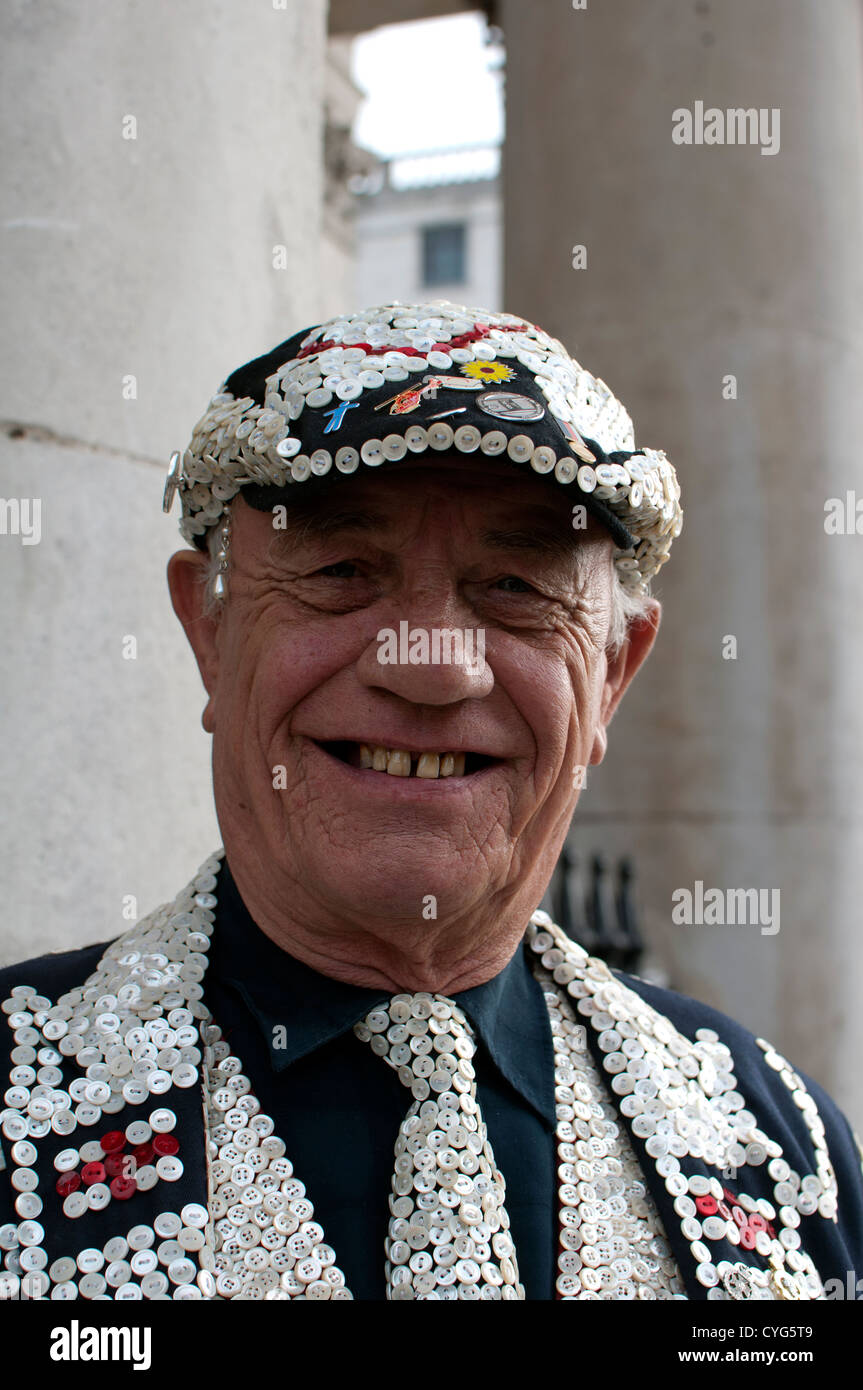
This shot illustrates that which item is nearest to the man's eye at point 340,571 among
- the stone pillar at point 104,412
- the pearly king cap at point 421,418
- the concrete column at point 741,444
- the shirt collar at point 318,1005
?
the pearly king cap at point 421,418

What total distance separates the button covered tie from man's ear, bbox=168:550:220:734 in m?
0.52

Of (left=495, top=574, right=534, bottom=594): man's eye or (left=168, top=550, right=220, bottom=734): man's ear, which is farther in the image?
(left=168, top=550, right=220, bottom=734): man's ear

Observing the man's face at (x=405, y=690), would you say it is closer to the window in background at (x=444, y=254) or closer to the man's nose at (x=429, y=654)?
the man's nose at (x=429, y=654)

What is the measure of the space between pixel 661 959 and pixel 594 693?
4451mm

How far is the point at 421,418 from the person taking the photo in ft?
5.31

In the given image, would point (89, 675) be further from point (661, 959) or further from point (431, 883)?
point (661, 959)

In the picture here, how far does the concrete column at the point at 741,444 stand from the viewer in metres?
6.04

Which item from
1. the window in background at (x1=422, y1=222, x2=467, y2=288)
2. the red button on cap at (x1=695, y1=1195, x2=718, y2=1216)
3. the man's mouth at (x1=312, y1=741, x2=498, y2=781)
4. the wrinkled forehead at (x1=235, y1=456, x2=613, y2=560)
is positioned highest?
the window in background at (x1=422, y1=222, x2=467, y2=288)

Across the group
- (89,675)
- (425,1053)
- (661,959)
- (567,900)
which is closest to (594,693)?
(425,1053)

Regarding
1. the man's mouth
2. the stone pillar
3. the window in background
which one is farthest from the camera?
the window in background

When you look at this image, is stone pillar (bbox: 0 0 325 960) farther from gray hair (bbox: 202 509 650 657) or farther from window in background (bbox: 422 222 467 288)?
window in background (bbox: 422 222 467 288)

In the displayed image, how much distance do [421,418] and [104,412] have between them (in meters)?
1.18

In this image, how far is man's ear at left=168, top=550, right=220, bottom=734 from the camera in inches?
77.4

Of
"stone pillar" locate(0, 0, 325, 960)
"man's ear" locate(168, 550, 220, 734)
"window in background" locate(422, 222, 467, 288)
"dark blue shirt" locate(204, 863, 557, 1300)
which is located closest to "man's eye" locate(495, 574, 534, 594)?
"man's ear" locate(168, 550, 220, 734)
